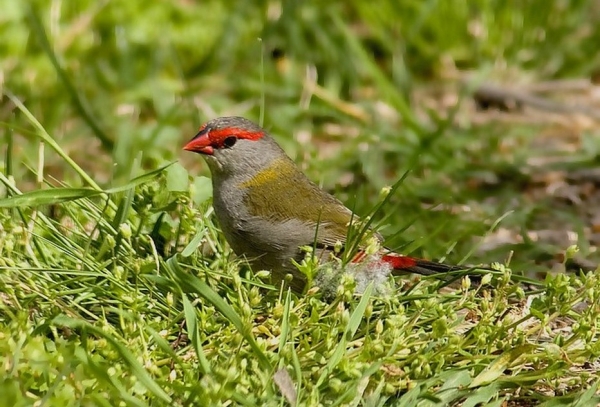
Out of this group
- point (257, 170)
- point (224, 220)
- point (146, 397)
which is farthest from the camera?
point (257, 170)

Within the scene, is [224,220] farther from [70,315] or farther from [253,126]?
[70,315]

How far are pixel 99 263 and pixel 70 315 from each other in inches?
12.4

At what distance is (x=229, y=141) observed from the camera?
4.43m

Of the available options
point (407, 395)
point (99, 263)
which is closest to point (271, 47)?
point (99, 263)

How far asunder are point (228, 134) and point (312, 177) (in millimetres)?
836

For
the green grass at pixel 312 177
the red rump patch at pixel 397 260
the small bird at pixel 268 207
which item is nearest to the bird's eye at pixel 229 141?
the small bird at pixel 268 207

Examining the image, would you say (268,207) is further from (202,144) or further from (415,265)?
(415,265)

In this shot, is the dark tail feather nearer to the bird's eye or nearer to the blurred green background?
the bird's eye

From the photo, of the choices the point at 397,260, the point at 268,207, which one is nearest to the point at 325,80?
the point at 268,207

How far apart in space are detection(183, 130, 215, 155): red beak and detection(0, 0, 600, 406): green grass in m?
0.11

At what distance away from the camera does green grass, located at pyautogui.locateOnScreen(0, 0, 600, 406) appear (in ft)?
9.93

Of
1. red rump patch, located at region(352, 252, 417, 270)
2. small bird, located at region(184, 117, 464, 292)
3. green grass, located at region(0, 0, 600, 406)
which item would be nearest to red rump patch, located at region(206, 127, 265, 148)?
small bird, located at region(184, 117, 464, 292)

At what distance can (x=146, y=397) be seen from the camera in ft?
9.57

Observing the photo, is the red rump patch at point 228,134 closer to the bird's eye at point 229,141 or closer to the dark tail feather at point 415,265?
the bird's eye at point 229,141
